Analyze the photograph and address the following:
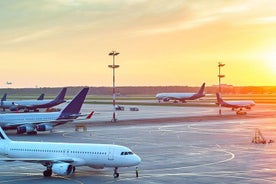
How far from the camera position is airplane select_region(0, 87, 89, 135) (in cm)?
8975

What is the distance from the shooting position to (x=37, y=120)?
91125 mm

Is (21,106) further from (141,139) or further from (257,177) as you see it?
(257,177)

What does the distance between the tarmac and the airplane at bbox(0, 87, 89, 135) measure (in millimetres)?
1916

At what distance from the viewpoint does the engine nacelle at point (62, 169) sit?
45.7 metres

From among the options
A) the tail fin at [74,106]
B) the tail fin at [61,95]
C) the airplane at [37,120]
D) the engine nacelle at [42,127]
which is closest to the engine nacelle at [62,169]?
the engine nacelle at [42,127]

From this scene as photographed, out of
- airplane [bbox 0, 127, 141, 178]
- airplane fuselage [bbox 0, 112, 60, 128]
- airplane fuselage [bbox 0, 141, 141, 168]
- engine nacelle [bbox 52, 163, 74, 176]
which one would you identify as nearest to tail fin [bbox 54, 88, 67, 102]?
airplane fuselage [bbox 0, 112, 60, 128]

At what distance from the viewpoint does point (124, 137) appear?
285ft

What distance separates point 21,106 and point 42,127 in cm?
8220

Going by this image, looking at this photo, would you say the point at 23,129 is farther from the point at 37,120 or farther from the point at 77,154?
the point at 77,154

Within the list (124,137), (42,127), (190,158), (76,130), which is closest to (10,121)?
(42,127)

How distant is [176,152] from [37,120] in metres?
34.1

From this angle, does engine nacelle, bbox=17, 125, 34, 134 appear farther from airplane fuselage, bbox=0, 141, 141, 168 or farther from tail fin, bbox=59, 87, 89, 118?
airplane fuselage, bbox=0, 141, 141, 168

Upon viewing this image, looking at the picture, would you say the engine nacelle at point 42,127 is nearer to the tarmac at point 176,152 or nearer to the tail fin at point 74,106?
the tarmac at point 176,152

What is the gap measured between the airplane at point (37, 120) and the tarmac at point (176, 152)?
192 centimetres
